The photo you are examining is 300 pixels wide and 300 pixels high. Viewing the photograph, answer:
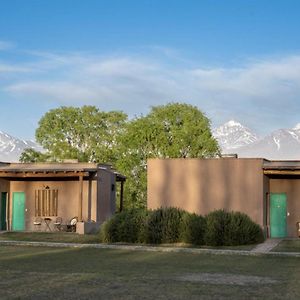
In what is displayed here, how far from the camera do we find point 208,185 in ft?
86.8

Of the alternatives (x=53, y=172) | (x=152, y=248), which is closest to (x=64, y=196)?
(x=53, y=172)

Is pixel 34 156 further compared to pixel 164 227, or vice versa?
pixel 34 156

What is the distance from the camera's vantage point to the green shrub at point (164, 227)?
70.6 feet

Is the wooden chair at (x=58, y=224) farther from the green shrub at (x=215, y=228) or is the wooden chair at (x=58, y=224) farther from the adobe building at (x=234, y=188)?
the green shrub at (x=215, y=228)

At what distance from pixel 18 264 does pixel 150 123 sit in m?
38.7

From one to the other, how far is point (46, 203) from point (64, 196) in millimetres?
914

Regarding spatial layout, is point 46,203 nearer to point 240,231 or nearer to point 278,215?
point 278,215

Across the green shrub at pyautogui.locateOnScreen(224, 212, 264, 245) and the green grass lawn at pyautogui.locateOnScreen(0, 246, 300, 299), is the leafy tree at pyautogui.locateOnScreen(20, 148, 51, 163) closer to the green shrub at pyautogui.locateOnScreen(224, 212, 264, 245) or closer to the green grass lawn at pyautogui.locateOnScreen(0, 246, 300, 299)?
the green shrub at pyautogui.locateOnScreen(224, 212, 264, 245)

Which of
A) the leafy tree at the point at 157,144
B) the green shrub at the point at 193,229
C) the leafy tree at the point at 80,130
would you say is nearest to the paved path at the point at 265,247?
the green shrub at the point at 193,229

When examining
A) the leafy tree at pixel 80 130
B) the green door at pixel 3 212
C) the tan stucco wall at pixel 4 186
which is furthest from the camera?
the leafy tree at pixel 80 130

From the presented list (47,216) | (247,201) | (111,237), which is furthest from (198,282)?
(47,216)

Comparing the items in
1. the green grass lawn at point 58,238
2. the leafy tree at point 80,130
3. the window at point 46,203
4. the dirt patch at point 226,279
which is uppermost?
the leafy tree at point 80,130

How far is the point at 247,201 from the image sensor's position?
25828 mm

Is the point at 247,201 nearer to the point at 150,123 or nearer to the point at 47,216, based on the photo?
the point at 47,216
